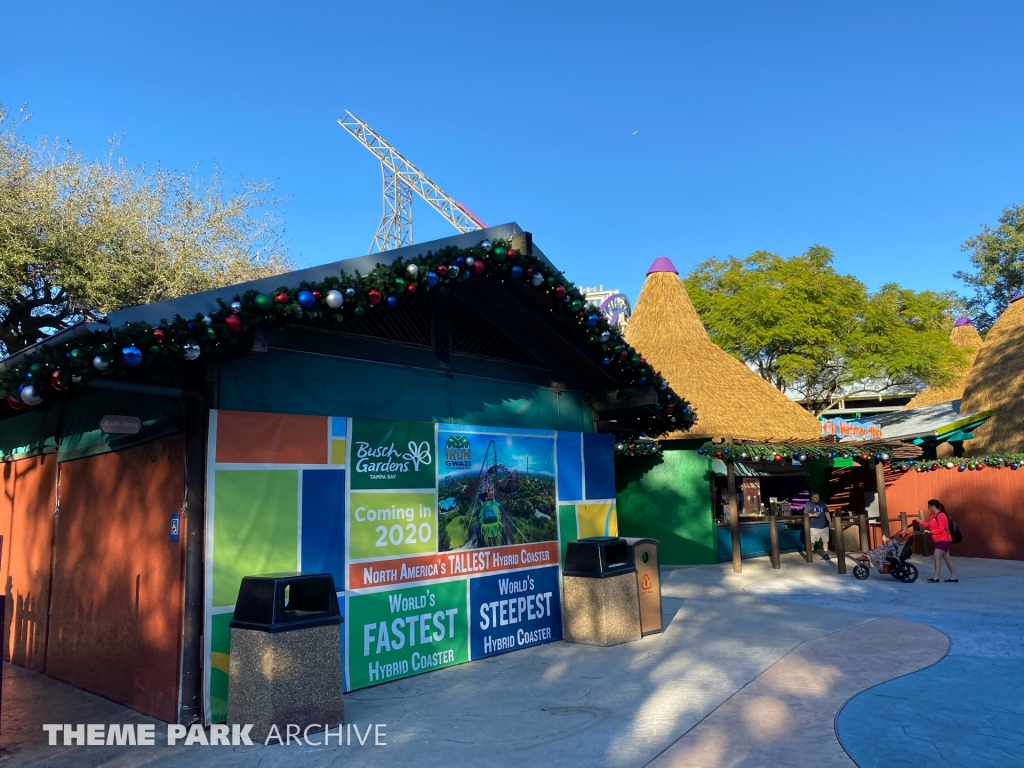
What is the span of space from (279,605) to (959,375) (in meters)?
38.1

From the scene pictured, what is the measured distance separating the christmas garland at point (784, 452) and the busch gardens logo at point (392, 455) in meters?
9.13

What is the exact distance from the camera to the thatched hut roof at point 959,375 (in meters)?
34.6

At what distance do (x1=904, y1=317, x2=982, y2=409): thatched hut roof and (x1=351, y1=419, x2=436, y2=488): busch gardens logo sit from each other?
31.4 m

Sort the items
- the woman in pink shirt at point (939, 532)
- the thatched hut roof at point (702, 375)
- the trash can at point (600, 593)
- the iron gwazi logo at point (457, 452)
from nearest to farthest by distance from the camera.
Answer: the iron gwazi logo at point (457, 452), the trash can at point (600, 593), the woman in pink shirt at point (939, 532), the thatched hut roof at point (702, 375)

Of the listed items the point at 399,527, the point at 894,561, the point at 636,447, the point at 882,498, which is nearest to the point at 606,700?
the point at 399,527

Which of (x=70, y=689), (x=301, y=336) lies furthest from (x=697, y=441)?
(x=70, y=689)

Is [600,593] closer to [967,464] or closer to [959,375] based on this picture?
[967,464]

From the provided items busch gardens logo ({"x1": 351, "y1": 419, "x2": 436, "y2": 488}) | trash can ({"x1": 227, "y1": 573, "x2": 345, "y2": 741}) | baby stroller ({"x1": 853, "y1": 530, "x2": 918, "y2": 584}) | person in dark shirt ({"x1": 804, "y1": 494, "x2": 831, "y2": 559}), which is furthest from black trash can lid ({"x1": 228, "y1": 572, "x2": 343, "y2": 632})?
person in dark shirt ({"x1": 804, "y1": 494, "x2": 831, "y2": 559})

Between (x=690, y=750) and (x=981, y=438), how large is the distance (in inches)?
991

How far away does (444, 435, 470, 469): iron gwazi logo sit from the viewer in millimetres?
8016

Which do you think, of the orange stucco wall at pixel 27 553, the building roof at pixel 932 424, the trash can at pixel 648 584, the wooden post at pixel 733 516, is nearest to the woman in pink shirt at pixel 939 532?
the wooden post at pixel 733 516

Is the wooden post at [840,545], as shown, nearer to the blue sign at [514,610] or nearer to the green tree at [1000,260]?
the blue sign at [514,610]

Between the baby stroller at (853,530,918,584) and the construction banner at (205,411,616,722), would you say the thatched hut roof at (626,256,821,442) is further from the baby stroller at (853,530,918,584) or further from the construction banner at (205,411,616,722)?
the construction banner at (205,411,616,722)

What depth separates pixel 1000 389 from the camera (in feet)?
84.6
